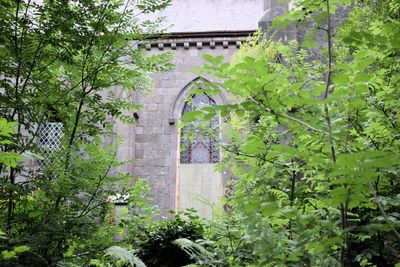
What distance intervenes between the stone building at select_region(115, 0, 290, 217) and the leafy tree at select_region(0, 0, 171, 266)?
7.30m

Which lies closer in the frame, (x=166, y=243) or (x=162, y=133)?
(x=166, y=243)

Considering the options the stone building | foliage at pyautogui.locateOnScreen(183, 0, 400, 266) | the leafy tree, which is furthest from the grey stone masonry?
foliage at pyautogui.locateOnScreen(183, 0, 400, 266)

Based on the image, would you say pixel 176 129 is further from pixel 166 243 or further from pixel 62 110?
pixel 62 110

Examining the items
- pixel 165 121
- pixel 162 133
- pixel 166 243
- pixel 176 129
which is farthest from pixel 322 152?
pixel 165 121

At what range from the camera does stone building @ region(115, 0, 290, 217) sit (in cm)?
1203

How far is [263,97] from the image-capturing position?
2.16 metres

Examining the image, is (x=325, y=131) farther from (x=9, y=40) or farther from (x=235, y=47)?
(x=235, y=47)

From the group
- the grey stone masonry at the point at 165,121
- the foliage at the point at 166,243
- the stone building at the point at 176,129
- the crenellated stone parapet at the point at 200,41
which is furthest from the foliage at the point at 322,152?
the crenellated stone parapet at the point at 200,41

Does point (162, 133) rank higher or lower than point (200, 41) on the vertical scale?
lower

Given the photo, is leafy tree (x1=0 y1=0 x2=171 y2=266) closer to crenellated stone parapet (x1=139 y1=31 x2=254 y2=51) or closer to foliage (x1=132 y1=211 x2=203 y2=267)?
foliage (x1=132 y1=211 x2=203 y2=267)

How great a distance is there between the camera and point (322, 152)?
295cm

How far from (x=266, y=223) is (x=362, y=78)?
4.09 feet

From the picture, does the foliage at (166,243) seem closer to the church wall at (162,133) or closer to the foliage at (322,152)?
the foliage at (322,152)

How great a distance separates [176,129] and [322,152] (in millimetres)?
9357
